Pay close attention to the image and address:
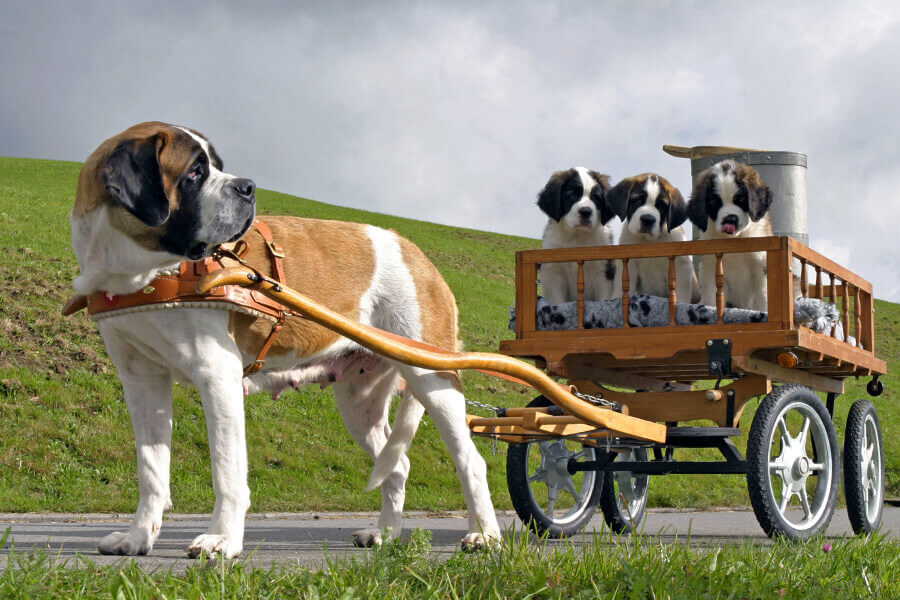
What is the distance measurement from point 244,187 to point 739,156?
430cm

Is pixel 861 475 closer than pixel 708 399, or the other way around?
pixel 708 399

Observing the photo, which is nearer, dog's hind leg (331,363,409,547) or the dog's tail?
the dog's tail

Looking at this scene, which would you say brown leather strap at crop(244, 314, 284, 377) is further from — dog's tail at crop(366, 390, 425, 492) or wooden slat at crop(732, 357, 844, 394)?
wooden slat at crop(732, 357, 844, 394)

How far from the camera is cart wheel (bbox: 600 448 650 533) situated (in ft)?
21.4

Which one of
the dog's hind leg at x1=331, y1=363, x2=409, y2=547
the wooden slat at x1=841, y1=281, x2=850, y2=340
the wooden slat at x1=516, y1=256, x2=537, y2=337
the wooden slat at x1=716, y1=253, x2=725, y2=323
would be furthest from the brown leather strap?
the wooden slat at x1=841, y1=281, x2=850, y2=340

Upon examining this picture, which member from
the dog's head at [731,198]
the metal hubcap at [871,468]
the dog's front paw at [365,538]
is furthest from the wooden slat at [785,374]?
the dog's front paw at [365,538]

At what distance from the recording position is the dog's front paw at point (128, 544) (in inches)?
162

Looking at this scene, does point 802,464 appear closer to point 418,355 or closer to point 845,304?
point 845,304

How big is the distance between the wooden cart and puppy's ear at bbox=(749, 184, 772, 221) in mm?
370

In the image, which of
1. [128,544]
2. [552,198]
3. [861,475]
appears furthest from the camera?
[552,198]

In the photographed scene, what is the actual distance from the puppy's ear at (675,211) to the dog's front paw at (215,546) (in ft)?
11.6

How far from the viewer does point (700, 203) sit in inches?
232

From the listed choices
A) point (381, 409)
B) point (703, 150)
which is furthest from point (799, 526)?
point (703, 150)

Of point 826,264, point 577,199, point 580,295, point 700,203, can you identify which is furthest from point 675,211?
point 826,264
